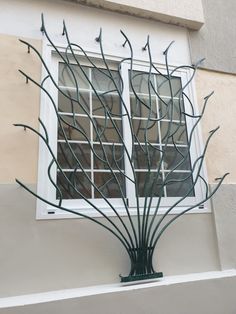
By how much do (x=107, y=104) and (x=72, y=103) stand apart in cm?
42

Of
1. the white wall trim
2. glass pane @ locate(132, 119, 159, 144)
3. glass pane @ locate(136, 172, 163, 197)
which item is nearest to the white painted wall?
glass pane @ locate(132, 119, 159, 144)

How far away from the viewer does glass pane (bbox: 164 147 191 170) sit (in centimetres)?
338

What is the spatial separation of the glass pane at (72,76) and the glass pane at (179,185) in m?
1.45

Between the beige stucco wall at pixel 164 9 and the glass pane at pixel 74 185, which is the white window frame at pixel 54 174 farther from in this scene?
the beige stucco wall at pixel 164 9

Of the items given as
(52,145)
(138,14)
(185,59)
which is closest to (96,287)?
(52,145)

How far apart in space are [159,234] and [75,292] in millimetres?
975

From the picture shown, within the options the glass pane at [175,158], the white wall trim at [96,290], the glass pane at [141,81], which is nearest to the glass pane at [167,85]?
the glass pane at [141,81]

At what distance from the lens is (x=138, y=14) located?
12.2 feet

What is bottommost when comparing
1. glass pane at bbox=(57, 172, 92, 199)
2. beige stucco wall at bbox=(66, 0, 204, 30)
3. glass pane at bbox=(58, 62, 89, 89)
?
glass pane at bbox=(57, 172, 92, 199)

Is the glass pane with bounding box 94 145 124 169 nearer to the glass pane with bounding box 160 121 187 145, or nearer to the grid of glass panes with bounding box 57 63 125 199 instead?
the grid of glass panes with bounding box 57 63 125 199

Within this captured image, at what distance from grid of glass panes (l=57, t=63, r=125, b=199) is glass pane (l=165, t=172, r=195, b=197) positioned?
0.58 metres

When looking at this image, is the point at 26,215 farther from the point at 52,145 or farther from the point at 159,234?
the point at 159,234

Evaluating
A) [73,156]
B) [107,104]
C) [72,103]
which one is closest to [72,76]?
[72,103]

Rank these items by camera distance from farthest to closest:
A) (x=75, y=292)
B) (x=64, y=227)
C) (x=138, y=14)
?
(x=138, y=14) → (x=64, y=227) → (x=75, y=292)
